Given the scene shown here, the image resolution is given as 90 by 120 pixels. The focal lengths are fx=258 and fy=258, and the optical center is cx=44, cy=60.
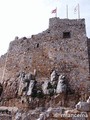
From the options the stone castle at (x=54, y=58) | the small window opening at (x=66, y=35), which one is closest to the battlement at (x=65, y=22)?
the stone castle at (x=54, y=58)

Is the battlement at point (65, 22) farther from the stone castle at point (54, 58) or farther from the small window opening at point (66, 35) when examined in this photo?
the small window opening at point (66, 35)

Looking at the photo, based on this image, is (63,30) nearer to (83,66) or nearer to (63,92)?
(83,66)

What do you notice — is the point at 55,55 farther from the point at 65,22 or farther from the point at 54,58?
the point at 65,22

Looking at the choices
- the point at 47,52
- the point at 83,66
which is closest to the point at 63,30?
the point at 47,52

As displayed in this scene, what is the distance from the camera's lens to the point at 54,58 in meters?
21.2

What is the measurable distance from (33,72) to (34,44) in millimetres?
2739

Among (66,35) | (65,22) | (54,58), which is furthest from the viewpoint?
(65,22)

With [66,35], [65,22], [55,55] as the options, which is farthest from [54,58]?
[65,22]

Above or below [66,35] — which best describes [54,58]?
below

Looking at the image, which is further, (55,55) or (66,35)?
(66,35)

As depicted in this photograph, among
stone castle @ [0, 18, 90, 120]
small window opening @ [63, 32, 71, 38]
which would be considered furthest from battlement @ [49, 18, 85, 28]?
small window opening @ [63, 32, 71, 38]

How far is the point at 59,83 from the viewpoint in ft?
63.3

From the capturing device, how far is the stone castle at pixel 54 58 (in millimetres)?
19969

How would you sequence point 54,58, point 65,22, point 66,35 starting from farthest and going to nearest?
point 65,22 < point 66,35 < point 54,58
